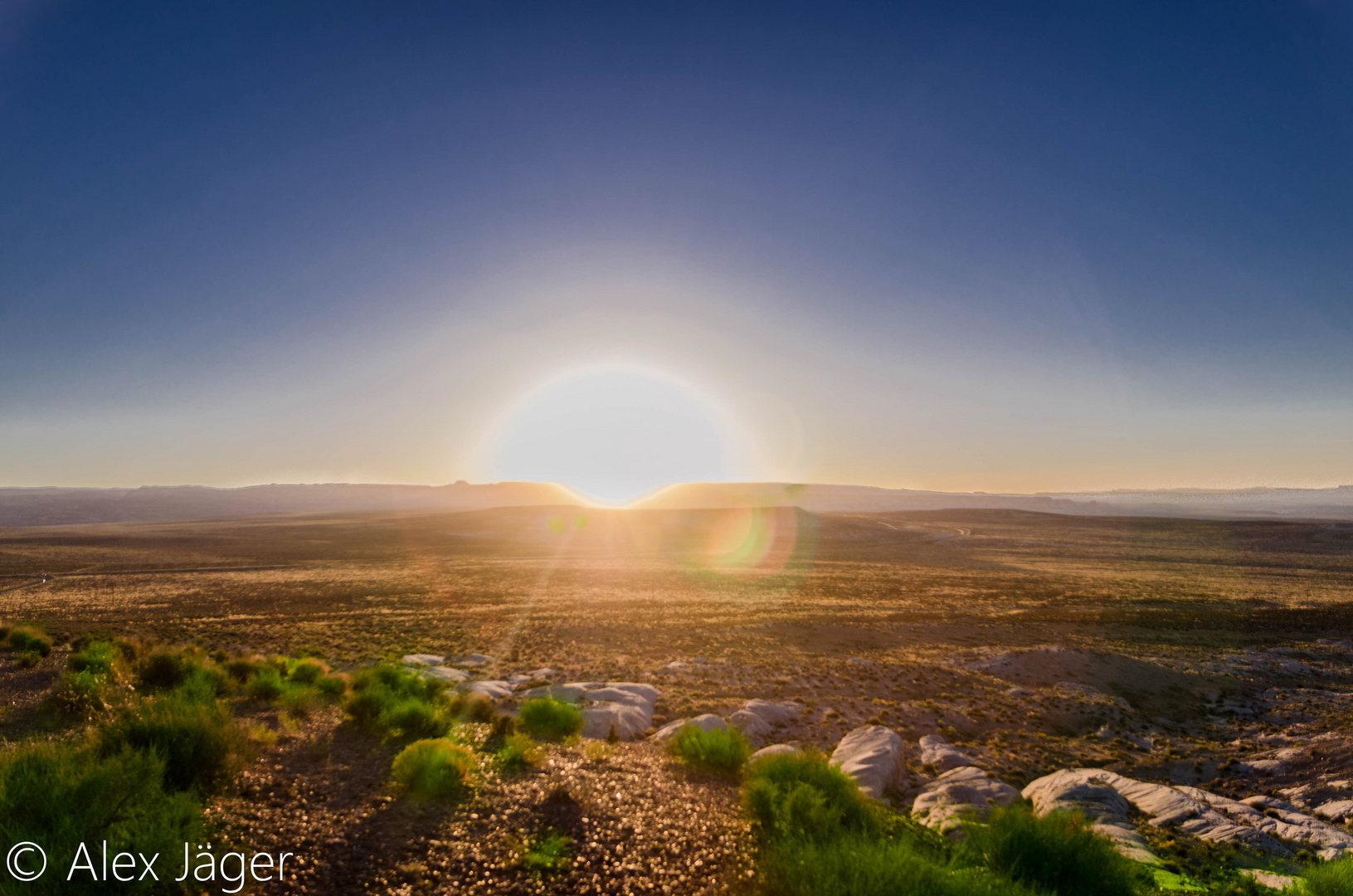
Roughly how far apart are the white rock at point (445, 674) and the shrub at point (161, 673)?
4.40 meters

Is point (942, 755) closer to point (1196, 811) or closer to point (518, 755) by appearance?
point (1196, 811)

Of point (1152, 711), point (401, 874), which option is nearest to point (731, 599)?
point (1152, 711)

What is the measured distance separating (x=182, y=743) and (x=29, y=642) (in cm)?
1171

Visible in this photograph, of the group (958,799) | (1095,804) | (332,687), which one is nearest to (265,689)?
(332,687)

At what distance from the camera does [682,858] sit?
18.5 ft

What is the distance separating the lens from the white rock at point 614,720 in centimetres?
1018

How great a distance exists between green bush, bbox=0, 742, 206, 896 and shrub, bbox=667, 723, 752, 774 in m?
5.76

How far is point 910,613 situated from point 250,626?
26467 mm

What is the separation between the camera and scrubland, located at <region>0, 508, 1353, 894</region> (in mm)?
5719

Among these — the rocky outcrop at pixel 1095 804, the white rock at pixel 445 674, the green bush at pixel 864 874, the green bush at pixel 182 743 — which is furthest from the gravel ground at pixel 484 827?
the white rock at pixel 445 674

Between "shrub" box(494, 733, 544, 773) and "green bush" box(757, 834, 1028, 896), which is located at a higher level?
"green bush" box(757, 834, 1028, 896)

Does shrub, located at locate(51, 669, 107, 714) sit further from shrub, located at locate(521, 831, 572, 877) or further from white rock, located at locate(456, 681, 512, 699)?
shrub, located at locate(521, 831, 572, 877)

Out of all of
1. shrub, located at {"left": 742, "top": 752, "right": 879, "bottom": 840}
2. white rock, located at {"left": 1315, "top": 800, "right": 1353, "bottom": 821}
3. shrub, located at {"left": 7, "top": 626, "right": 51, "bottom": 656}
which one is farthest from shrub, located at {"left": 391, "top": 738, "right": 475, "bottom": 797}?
white rock, located at {"left": 1315, "top": 800, "right": 1353, "bottom": 821}

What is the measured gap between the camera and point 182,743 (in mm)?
6176
